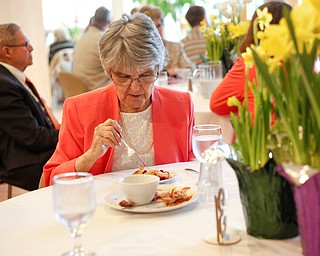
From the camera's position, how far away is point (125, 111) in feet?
7.61

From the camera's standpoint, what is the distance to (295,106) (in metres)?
1.13

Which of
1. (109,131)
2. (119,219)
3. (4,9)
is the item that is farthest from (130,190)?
(4,9)

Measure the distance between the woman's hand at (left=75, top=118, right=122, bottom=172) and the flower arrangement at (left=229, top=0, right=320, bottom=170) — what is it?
71cm

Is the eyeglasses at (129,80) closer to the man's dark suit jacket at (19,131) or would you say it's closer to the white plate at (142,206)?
the white plate at (142,206)

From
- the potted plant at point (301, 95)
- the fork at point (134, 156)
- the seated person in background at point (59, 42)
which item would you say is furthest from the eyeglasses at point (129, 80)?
the seated person in background at point (59, 42)

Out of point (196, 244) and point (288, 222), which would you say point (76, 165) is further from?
point (288, 222)

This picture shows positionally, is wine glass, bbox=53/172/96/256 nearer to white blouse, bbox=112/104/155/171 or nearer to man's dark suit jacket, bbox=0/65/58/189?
white blouse, bbox=112/104/155/171

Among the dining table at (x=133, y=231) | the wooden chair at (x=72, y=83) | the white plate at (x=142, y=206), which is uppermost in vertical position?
the white plate at (x=142, y=206)

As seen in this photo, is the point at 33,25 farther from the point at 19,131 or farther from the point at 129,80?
the point at 129,80

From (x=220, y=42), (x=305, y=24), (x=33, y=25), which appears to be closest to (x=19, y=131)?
(x=220, y=42)

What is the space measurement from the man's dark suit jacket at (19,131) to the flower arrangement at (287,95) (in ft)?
7.26

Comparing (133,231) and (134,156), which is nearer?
(133,231)

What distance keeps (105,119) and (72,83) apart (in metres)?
3.97

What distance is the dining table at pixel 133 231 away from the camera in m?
1.33
